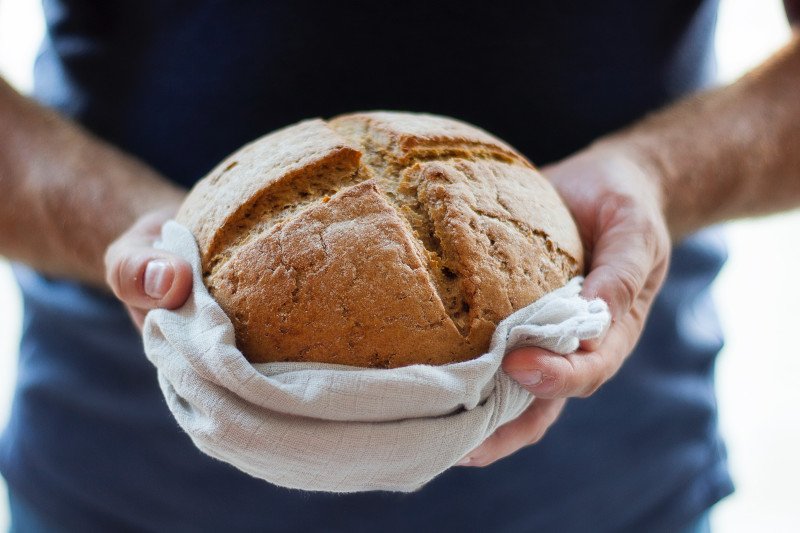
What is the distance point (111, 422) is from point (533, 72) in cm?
130

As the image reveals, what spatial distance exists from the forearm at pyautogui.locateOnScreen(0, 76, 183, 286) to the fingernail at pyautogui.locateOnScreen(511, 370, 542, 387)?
917 mm

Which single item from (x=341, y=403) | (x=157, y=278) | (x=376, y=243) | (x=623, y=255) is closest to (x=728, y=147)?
(x=623, y=255)

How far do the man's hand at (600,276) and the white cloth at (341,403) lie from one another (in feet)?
0.14

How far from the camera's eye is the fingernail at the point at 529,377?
3.62 ft

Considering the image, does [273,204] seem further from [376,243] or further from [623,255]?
[623,255]

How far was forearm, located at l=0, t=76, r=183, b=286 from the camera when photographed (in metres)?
1.68

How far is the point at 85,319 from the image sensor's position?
1788 mm

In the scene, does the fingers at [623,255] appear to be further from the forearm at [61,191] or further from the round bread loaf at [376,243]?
the forearm at [61,191]

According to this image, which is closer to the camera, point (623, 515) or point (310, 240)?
point (310, 240)

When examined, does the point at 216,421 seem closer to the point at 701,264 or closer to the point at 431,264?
the point at 431,264

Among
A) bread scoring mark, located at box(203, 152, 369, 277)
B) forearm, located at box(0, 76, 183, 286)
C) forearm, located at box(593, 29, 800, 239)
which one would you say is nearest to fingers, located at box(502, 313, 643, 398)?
bread scoring mark, located at box(203, 152, 369, 277)

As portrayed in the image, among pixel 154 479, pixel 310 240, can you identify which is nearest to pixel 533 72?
pixel 310 240

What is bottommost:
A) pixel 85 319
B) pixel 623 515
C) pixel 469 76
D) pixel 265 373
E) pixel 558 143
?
pixel 623 515

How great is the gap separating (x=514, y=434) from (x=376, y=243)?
431 mm
